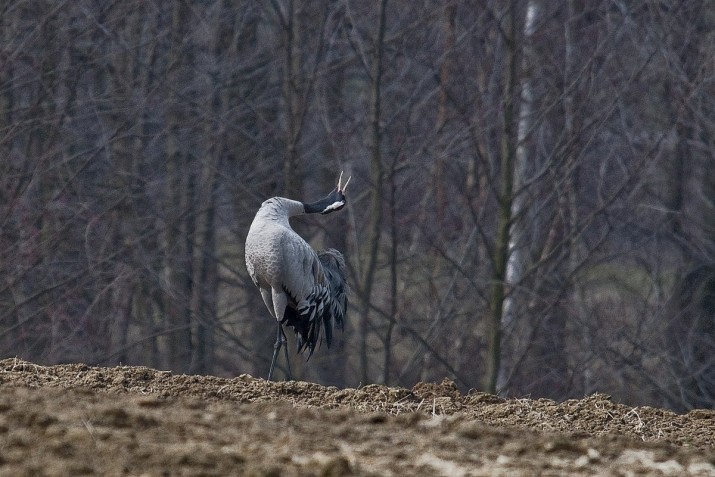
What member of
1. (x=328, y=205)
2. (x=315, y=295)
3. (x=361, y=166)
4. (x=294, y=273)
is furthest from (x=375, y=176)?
(x=294, y=273)

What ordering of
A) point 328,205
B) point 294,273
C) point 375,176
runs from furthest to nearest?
point 375,176 < point 328,205 < point 294,273

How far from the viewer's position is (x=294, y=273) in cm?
1102

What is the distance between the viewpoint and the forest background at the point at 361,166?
682 inches

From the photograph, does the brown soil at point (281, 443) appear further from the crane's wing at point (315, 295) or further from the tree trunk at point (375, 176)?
the tree trunk at point (375, 176)

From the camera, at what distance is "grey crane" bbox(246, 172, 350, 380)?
35.4 feet

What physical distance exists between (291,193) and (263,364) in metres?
3.25

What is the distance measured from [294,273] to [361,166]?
31.3ft

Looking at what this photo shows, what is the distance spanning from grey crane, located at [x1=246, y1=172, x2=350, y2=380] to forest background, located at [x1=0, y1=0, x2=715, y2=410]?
14.0ft

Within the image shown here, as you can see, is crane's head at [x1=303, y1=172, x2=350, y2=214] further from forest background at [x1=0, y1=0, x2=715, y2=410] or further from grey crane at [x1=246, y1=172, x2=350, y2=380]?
forest background at [x1=0, y1=0, x2=715, y2=410]

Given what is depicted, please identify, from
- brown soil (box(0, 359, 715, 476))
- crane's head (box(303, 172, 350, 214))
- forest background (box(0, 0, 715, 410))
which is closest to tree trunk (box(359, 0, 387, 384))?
forest background (box(0, 0, 715, 410))

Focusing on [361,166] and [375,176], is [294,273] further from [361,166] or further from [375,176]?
[361,166]

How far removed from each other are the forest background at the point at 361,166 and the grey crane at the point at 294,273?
14.0ft

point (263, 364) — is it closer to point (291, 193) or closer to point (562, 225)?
point (291, 193)

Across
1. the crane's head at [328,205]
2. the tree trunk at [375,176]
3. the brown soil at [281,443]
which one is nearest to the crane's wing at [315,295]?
the crane's head at [328,205]
